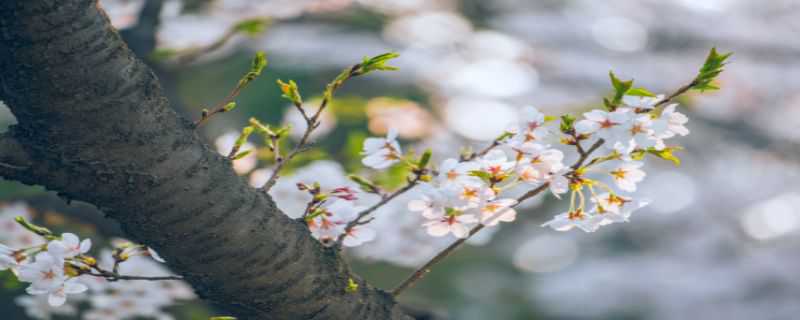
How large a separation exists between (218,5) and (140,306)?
4.15 ft

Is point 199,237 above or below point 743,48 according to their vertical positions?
below

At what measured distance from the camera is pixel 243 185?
521mm

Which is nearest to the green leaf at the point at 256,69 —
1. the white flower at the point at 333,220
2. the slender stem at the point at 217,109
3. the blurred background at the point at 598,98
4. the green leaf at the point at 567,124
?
the slender stem at the point at 217,109

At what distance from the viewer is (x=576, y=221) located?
52cm

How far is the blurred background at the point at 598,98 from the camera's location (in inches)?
106

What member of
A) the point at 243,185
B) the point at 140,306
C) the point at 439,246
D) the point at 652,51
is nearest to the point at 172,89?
the point at 140,306

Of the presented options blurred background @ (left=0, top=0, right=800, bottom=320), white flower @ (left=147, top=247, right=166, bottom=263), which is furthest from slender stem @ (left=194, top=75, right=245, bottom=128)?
blurred background @ (left=0, top=0, right=800, bottom=320)

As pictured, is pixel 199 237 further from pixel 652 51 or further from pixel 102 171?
pixel 652 51

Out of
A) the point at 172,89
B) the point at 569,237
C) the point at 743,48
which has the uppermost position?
the point at 743,48

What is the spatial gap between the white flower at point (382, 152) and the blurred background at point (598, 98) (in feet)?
6.32

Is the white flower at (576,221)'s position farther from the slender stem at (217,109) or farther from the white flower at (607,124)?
the slender stem at (217,109)

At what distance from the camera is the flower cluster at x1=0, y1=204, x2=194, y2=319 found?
520 mm

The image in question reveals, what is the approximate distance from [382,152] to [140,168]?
173 mm

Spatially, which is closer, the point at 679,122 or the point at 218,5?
the point at 679,122
